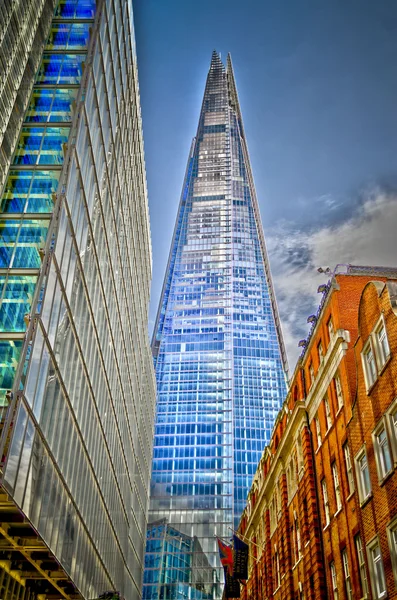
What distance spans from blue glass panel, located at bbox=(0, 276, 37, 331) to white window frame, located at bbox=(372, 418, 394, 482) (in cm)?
1753

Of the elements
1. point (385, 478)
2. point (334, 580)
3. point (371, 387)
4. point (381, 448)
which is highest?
point (371, 387)

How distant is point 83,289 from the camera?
42500 millimetres

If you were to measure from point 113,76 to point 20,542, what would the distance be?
3688cm

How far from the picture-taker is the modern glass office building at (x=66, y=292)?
32.0 meters

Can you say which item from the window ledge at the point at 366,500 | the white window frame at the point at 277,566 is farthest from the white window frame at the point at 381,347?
the white window frame at the point at 277,566

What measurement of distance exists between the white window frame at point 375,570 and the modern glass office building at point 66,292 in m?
15.7

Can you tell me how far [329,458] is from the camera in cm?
3478

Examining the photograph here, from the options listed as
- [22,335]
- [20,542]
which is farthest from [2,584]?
[22,335]

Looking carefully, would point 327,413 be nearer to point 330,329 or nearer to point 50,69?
point 330,329

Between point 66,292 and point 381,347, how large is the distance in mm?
18979

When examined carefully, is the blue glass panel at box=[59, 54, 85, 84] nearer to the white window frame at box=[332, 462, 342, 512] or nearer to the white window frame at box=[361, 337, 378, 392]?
the white window frame at box=[361, 337, 378, 392]

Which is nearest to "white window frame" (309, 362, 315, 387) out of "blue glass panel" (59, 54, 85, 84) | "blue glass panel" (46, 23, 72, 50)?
"blue glass panel" (59, 54, 85, 84)

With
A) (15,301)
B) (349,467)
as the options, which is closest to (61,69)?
(15,301)

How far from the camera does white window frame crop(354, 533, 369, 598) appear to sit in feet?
91.1
